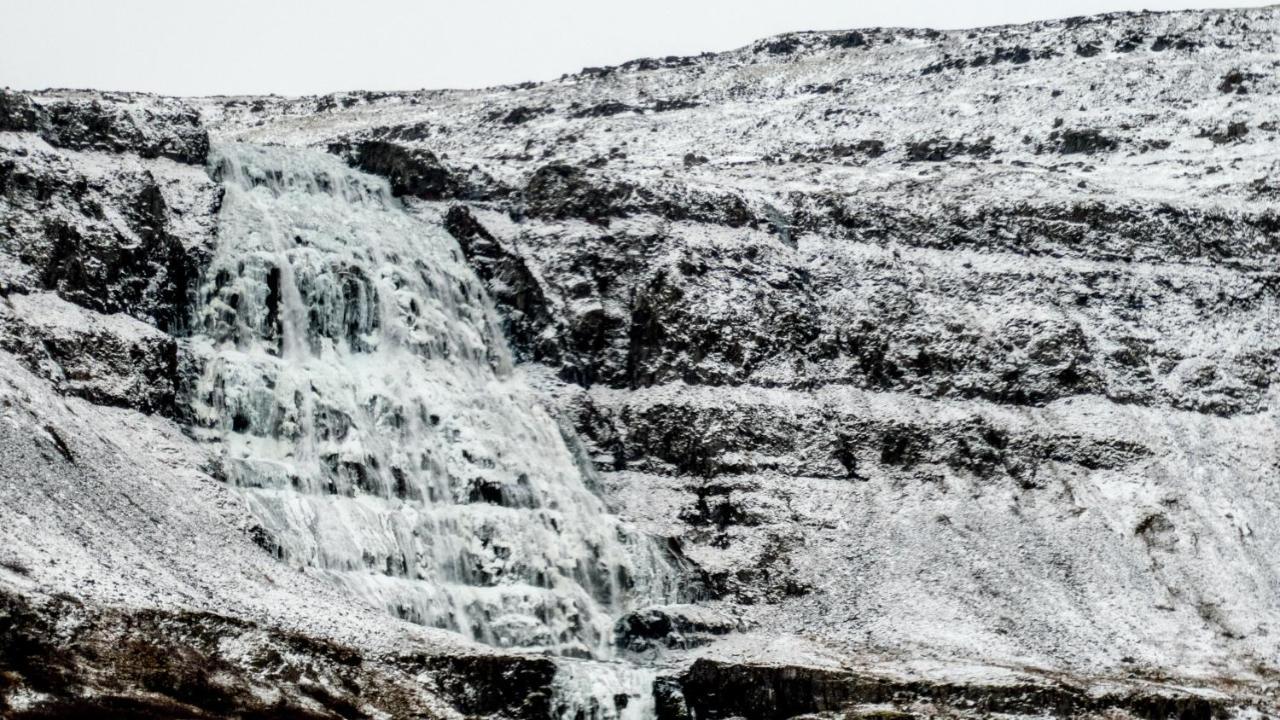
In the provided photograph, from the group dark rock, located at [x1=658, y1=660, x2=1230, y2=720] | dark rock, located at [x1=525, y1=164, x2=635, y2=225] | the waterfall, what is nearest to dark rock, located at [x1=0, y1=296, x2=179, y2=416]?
the waterfall

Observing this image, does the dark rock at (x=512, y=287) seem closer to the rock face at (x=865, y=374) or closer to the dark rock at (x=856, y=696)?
the rock face at (x=865, y=374)

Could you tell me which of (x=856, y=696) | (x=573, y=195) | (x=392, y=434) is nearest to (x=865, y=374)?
(x=573, y=195)

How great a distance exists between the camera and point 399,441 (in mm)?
57500

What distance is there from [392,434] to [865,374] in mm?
21919

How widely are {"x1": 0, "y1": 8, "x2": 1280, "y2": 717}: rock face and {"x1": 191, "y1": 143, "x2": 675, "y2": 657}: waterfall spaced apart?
5.62 feet

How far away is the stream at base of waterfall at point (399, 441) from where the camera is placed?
2012 inches

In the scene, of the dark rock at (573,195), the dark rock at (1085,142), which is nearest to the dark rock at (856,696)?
the dark rock at (573,195)

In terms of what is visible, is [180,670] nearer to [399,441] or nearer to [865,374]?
[399,441]

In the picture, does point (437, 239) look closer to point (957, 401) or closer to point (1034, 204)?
point (957, 401)

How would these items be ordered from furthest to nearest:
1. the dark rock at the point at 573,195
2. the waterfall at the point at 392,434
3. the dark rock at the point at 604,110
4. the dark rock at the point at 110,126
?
the dark rock at the point at 604,110
the dark rock at the point at 573,195
the dark rock at the point at 110,126
the waterfall at the point at 392,434

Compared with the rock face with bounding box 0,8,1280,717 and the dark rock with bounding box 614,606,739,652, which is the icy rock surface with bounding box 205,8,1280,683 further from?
the dark rock with bounding box 614,606,739,652

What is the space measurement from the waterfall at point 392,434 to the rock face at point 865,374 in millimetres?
1712

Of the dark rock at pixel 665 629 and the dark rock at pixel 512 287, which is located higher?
the dark rock at pixel 512 287

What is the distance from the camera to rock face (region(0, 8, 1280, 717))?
53094 millimetres
